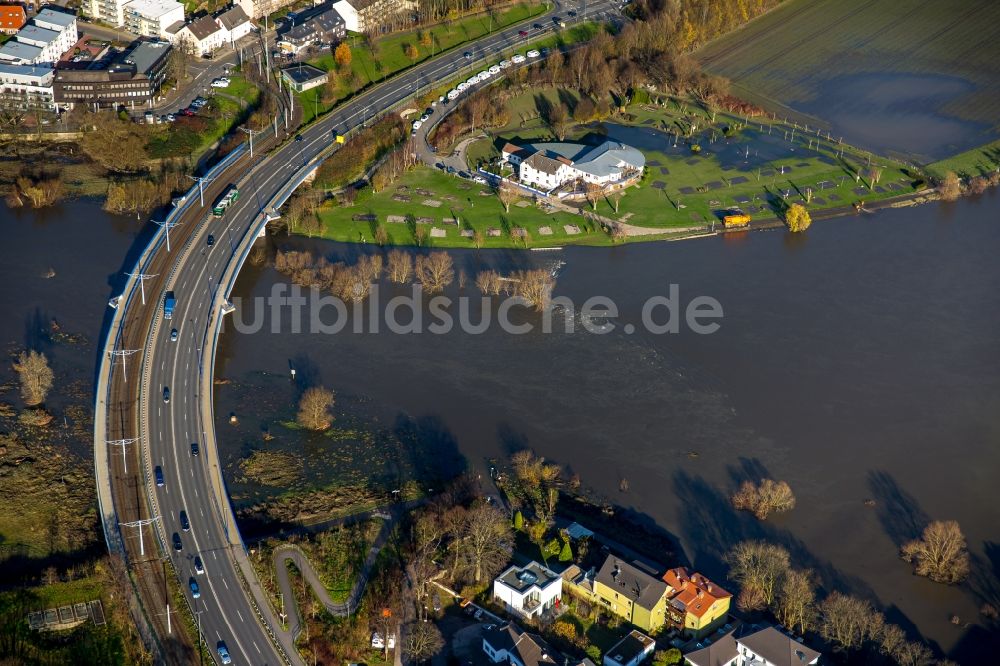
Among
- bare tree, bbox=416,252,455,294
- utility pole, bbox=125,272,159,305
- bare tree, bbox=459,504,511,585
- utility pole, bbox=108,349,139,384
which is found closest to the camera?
bare tree, bbox=459,504,511,585

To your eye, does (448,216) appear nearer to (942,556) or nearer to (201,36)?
(201,36)

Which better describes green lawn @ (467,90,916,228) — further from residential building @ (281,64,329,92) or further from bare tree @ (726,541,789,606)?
bare tree @ (726,541,789,606)

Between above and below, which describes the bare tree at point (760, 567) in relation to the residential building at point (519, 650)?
Result: above

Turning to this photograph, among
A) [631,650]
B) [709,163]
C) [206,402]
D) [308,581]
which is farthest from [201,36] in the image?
[631,650]

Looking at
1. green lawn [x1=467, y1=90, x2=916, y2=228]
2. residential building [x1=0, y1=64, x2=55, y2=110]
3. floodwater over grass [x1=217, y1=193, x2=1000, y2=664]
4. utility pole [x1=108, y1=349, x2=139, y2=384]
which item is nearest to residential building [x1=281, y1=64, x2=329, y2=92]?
green lawn [x1=467, y1=90, x2=916, y2=228]

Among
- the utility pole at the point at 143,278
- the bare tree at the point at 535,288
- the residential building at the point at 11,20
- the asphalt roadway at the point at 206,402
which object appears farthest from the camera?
the residential building at the point at 11,20

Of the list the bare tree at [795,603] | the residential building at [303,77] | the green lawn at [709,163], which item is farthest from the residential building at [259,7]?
the bare tree at [795,603]

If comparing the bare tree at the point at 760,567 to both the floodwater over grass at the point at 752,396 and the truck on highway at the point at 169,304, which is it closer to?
the floodwater over grass at the point at 752,396
